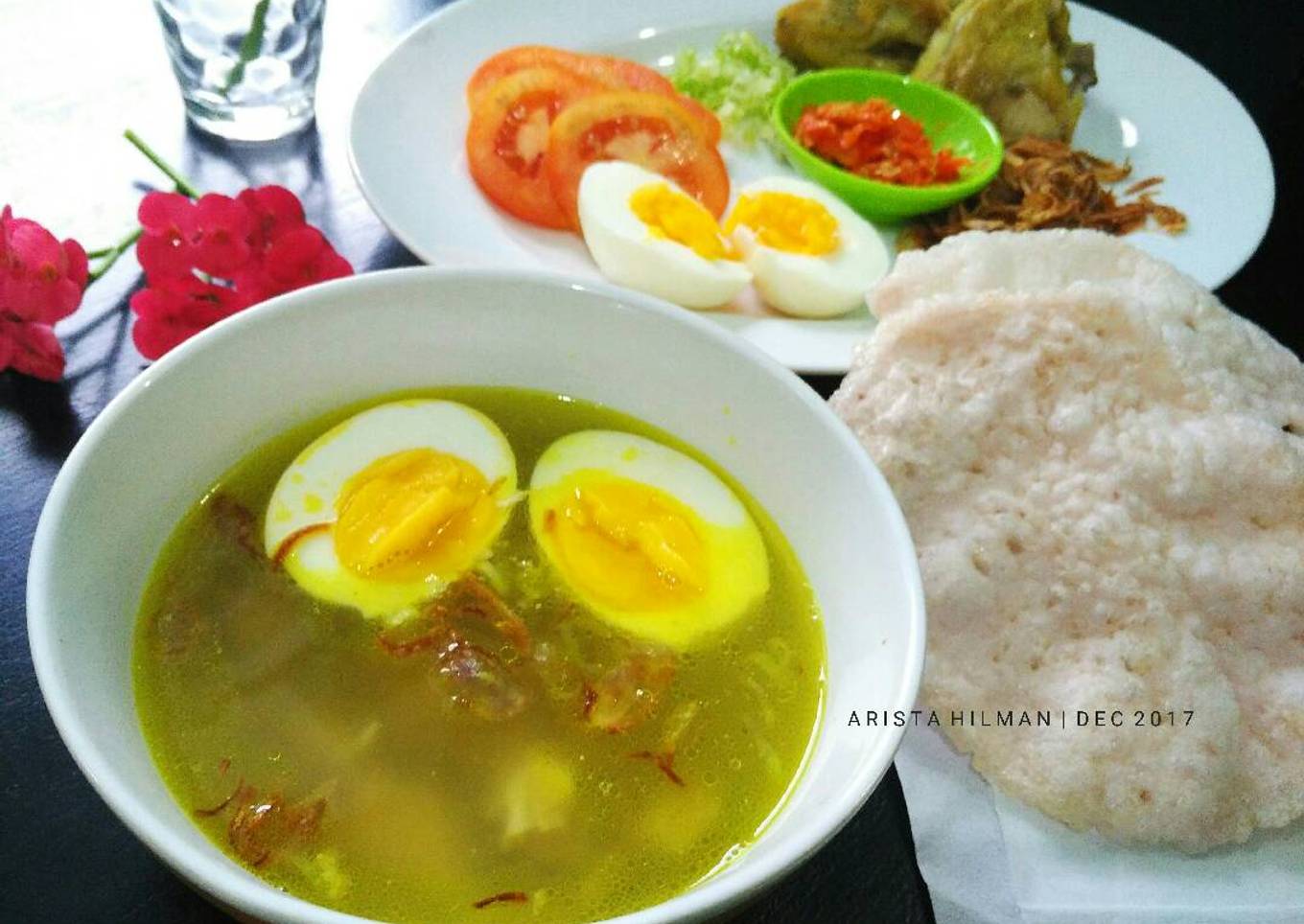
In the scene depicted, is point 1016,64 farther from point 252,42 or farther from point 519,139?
point 252,42

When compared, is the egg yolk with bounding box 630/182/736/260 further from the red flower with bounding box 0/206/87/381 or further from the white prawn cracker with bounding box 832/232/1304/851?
the red flower with bounding box 0/206/87/381

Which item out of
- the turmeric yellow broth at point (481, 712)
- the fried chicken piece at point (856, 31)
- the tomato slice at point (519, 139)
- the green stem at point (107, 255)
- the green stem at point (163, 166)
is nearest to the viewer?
the turmeric yellow broth at point (481, 712)

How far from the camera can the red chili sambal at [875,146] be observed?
243cm

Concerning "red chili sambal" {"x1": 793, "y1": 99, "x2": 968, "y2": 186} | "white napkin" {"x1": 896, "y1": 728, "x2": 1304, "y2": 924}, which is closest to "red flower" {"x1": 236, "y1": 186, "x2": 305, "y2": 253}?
"white napkin" {"x1": 896, "y1": 728, "x2": 1304, "y2": 924}

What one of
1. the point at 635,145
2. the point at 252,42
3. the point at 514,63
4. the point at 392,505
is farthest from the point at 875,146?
the point at 392,505

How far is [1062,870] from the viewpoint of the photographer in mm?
1186

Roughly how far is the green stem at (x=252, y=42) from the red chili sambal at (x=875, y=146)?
115cm

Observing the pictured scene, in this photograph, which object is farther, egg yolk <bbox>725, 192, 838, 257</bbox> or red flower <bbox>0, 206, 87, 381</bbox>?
egg yolk <bbox>725, 192, 838, 257</bbox>

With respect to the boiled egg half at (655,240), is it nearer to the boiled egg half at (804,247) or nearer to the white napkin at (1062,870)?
the boiled egg half at (804,247)

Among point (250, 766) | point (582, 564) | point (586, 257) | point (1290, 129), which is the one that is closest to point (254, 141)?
point (586, 257)

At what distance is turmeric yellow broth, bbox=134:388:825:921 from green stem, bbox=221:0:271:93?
1.05 metres

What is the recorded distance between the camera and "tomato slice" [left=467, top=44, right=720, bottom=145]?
2.35 metres

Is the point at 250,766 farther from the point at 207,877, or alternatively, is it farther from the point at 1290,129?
the point at 1290,129

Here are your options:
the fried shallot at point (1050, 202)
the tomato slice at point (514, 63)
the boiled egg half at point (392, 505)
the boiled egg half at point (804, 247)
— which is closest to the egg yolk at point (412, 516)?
the boiled egg half at point (392, 505)
